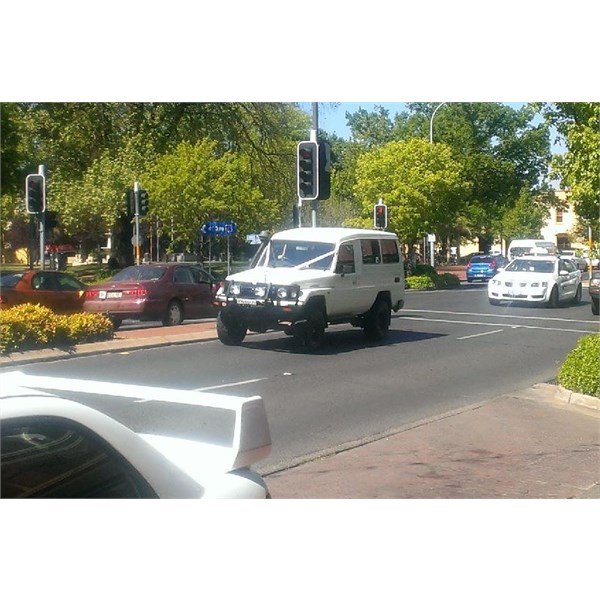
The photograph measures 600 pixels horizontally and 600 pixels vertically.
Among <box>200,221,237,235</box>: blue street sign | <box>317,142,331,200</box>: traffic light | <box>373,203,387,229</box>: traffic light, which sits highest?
<box>317,142,331,200</box>: traffic light

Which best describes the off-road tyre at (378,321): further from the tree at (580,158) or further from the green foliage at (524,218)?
the tree at (580,158)

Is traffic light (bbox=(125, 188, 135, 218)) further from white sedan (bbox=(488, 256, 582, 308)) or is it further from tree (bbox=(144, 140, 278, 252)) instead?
white sedan (bbox=(488, 256, 582, 308))

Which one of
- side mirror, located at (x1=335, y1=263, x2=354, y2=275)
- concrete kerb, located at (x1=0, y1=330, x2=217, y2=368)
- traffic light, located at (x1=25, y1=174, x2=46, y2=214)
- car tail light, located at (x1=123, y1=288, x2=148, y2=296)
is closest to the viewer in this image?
concrete kerb, located at (x1=0, y1=330, x2=217, y2=368)

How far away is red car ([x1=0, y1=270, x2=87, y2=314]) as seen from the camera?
723 centimetres

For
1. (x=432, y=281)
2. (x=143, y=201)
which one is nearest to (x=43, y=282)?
(x=143, y=201)

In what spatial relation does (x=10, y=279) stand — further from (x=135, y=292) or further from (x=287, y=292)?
(x=287, y=292)

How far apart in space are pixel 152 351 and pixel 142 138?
1760 mm

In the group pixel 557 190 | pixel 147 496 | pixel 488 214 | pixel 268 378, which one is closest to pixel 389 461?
pixel 268 378

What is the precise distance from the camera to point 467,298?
864cm

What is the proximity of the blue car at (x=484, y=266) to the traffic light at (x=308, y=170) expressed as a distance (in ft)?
5.55

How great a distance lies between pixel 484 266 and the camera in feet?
28.6

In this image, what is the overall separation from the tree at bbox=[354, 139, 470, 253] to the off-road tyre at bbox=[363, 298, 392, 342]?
636mm

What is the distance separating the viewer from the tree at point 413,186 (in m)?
8.40

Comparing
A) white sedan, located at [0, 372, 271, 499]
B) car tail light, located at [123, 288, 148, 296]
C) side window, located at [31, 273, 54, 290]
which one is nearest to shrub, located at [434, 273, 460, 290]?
car tail light, located at [123, 288, 148, 296]
